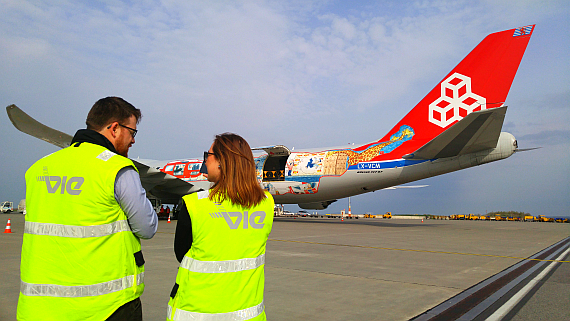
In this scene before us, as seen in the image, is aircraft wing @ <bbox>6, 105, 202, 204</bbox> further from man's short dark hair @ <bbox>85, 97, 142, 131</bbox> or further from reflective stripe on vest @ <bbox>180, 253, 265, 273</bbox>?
reflective stripe on vest @ <bbox>180, 253, 265, 273</bbox>

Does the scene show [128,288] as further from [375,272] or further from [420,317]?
[375,272]

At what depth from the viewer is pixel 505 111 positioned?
35.7 ft

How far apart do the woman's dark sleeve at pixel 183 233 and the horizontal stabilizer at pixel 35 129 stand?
40.3ft

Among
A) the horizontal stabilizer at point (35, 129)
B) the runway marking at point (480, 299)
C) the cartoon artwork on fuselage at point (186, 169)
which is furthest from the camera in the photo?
the cartoon artwork on fuselage at point (186, 169)

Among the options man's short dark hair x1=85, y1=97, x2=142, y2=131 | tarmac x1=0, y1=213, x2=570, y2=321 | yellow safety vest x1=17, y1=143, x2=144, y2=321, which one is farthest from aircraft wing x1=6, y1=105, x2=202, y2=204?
yellow safety vest x1=17, y1=143, x2=144, y2=321

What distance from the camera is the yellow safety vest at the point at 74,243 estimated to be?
1681 millimetres

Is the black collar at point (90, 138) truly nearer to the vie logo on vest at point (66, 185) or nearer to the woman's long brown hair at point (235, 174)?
the vie logo on vest at point (66, 185)

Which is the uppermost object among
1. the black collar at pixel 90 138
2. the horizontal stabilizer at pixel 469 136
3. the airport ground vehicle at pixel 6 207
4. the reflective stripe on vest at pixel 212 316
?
the horizontal stabilizer at pixel 469 136

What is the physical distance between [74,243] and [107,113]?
776mm

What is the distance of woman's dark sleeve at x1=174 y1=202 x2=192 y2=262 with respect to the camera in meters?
1.80

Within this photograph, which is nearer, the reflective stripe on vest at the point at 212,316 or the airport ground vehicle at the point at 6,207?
the reflective stripe on vest at the point at 212,316

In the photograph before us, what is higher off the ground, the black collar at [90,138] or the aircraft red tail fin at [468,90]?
the aircraft red tail fin at [468,90]

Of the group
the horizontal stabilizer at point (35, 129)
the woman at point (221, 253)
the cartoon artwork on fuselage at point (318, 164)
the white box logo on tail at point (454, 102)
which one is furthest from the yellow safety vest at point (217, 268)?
the white box logo on tail at point (454, 102)

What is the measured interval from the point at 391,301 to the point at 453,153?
11.5 meters
